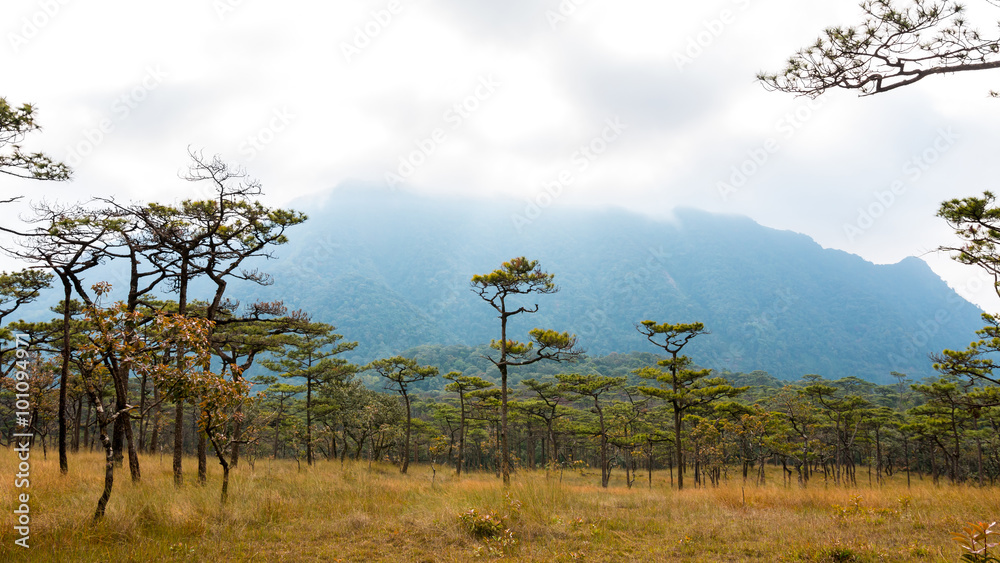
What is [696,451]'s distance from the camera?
2898 cm

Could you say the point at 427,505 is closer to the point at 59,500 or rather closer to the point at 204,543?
the point at 204,543

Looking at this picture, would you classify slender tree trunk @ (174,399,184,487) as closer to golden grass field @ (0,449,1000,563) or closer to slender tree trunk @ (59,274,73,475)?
golden grass field @ (0,449,1000,563)

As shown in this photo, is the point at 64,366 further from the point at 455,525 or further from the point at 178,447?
the point at 455,525

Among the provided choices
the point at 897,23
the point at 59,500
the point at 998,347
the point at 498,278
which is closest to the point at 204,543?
the point at 59,500

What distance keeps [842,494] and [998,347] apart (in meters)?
9.07

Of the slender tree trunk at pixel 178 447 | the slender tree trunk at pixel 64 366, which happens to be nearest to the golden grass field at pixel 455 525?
the slender tree trunk at pixel 178 447

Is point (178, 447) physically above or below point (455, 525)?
above

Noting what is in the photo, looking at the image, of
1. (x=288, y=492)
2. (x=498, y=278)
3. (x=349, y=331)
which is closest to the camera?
(x=288, y=492)

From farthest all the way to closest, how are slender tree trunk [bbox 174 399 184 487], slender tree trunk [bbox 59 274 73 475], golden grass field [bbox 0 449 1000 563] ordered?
1. slender tree trunk [bbox 174 399 184 487]
2. slender tree trunk [bbox 59 274 73 475]
3. golden grass field [bbox 0 449 1000 563]

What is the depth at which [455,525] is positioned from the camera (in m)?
7.86

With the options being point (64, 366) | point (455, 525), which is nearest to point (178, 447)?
point (64, 366)

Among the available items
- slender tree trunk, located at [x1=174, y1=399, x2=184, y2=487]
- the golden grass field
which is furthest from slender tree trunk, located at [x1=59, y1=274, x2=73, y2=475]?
slender tree trunk, located at [x1=174, y1=399, x2=184, y2=487]

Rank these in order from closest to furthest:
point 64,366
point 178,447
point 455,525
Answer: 1. point 455,525
2. point 64,366
3. point 178,447

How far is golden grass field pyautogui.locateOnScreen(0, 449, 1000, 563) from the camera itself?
639 cm
